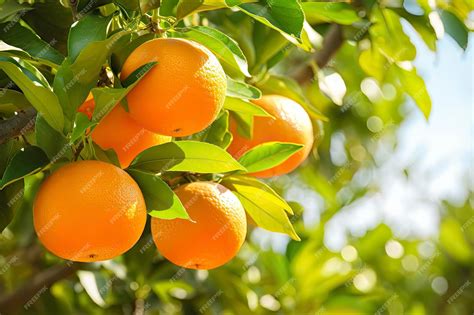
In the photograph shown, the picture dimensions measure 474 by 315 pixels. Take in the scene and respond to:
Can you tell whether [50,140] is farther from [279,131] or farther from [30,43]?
[279,131]

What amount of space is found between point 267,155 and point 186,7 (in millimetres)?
293

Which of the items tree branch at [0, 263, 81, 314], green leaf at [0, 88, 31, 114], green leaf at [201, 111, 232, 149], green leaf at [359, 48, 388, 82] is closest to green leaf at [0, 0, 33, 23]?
green leaf at [0, 88, 31, 114]

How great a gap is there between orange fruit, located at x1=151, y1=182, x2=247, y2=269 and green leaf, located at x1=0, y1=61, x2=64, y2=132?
0.80 feet

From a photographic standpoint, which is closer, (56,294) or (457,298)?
(56,294)

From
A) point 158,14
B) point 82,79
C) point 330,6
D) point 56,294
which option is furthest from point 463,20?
point 56,294

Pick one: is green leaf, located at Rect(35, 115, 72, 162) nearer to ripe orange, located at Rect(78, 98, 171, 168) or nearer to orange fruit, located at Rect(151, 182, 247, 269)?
ripe orange, located at Rect(78, 98, 171, 168)

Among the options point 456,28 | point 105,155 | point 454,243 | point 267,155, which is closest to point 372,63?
point 456,28

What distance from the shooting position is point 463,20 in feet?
6.19

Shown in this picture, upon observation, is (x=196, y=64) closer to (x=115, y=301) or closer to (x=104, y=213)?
(x=104, y=213)

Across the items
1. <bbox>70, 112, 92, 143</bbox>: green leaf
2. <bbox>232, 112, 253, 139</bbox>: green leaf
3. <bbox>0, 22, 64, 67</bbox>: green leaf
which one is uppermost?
<bbox>0, 22, 64, 67</bbox>: green leaf

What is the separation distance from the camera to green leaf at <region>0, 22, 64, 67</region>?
1148mm

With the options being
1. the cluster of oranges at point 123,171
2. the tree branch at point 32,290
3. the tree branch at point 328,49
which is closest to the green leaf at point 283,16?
the cluster of oranges at point 123,171

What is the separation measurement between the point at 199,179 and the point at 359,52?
0.82 m

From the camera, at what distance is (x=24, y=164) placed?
106 centimetres
